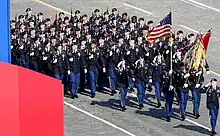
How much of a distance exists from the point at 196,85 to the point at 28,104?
35.0ft

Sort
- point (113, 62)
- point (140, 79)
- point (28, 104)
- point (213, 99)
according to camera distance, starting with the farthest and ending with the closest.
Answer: point (113, 62) → point (140, 79) → point (213, 99) → point (28, 104)

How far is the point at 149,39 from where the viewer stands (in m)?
21.9

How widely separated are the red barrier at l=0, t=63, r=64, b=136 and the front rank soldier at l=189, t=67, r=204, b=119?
10.2m

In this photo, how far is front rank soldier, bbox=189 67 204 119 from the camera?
2153 centimetres

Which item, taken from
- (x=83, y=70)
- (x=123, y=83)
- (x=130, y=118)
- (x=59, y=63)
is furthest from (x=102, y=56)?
(x=130, y=118)

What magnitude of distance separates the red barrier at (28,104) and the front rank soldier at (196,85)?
33.4 ft

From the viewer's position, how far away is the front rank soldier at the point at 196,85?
21.5 m

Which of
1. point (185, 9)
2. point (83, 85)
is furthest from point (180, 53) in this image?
point (185, 9)

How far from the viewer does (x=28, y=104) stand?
11.5 meters

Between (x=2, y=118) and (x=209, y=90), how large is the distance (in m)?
9.63

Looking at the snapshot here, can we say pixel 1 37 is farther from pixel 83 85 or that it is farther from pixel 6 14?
pixel 83 85

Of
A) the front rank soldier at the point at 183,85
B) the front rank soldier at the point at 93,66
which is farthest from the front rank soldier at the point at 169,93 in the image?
the front rank soldier at the point at 93,66

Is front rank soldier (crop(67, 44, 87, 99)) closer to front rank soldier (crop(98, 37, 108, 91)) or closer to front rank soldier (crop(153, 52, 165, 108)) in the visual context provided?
front rank soldier (crop(98, 37, 108, 91))

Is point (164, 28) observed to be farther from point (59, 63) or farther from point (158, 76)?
point (59, 63)
